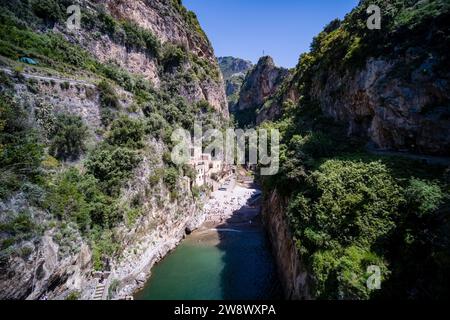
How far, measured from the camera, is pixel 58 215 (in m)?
14.7

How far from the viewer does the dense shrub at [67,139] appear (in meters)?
19.2

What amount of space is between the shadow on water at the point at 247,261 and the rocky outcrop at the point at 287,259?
1150 mm

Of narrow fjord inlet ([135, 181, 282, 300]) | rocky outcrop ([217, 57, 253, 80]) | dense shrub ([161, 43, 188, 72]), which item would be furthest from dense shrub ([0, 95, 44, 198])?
rocky outcrop ([217, 57, 253, 80])

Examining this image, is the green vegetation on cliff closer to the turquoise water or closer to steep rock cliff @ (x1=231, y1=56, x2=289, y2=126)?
the turquoise water

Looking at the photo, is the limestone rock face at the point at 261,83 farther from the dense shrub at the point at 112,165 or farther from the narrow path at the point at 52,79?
the dense shrub at the point at 112,165

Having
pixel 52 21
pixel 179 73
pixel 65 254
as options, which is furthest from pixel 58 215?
pixel 179 73

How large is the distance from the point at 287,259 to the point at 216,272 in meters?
6.95

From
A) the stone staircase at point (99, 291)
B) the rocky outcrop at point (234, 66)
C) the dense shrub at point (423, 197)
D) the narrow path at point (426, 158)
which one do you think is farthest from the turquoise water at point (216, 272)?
the rocky outcrop at point (234, 66)

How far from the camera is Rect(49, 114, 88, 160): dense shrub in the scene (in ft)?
63.1

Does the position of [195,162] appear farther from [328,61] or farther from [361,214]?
[361,214]

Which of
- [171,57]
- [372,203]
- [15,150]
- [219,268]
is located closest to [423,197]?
[372,203]

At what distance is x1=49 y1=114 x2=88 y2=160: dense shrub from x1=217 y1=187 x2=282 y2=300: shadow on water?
17151 mm

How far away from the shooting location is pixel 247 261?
78.6 ft

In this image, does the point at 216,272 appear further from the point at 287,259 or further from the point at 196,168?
the point at 196,168
